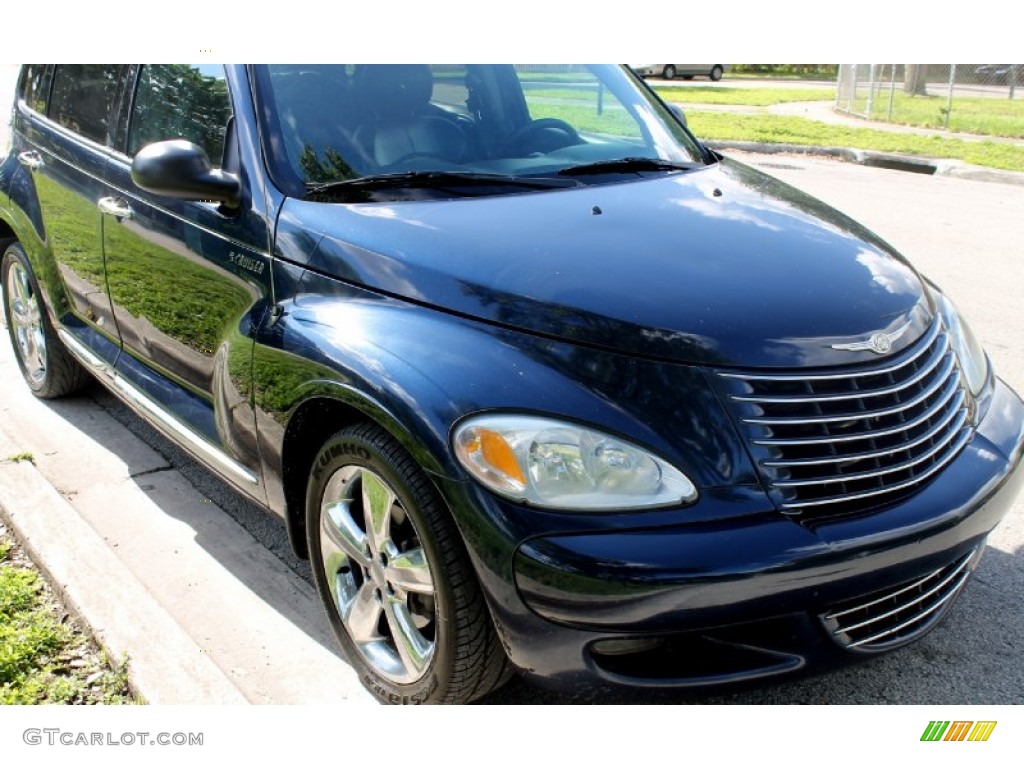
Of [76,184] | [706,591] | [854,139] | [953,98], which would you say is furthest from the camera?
[953,98]

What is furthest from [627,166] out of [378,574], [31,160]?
[31,160]

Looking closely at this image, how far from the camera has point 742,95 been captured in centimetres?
2627

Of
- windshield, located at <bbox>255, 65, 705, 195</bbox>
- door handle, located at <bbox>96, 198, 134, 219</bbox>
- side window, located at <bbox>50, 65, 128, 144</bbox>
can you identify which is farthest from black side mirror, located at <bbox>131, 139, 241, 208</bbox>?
side window, located at <bbox>50, 65, 128, 144</bbox>

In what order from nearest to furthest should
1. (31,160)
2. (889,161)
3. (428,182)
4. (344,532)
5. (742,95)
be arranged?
(344,532)
(428,182)
(31,160)
(889,161)
(742,95)

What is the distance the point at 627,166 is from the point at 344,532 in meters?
1.57

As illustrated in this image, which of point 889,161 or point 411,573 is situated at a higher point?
point 411,573

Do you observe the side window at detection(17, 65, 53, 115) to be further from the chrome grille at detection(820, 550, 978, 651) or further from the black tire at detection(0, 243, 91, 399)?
the chrome grille at detection(820, 550, 978, 651)

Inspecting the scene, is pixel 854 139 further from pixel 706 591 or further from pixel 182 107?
pixel 706 591

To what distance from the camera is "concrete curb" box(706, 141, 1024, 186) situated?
11684 millimetres

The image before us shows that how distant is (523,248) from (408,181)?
604 mm

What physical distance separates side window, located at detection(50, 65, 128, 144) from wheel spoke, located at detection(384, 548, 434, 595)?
234 centimetres

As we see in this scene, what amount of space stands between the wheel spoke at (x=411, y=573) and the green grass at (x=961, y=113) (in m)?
15.6
